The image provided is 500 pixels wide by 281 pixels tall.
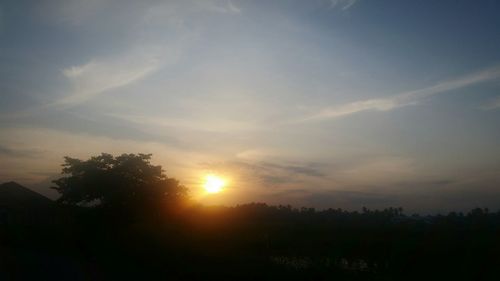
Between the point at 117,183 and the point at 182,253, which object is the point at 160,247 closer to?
the point at 182,253

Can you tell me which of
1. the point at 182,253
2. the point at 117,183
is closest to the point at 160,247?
the point at 182,253

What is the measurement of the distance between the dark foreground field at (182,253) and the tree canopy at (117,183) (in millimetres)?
1258

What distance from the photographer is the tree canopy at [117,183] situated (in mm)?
35938

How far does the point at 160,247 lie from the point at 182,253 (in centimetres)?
281

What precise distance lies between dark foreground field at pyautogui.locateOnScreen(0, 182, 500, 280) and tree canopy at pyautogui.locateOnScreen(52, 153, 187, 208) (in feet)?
4.13

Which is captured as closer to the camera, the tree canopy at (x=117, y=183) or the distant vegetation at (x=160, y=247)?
the distant vegetation at (x=160, y=247)

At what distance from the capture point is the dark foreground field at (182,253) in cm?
1736

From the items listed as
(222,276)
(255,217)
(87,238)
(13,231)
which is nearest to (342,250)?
(222,276)

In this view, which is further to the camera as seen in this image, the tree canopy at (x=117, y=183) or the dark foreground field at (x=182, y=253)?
the tree canopy at (x=117, y=183)

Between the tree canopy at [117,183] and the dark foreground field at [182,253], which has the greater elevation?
the tree canopy at [117,183]

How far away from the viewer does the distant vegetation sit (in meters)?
17.6

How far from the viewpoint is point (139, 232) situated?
32.4 meters

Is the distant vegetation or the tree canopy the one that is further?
the tree canopy

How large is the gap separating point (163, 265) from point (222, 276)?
3349 millimetres
